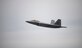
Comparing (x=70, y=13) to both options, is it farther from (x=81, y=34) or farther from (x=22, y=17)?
(x=22, y=17)

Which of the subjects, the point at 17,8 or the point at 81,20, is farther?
the point at 81,20

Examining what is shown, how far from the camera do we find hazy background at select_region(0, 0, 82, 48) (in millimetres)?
2248

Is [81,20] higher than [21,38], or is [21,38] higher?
[81,20]

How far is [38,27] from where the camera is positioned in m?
2.28

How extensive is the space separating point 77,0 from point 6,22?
137 cm

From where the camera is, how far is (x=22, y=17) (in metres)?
2.27

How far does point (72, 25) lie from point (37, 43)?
2.37 feet

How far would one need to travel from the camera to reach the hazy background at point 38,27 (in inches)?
88.5

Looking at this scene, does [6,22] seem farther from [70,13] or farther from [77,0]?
[77,0]

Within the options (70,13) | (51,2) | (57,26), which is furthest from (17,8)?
(70,13)

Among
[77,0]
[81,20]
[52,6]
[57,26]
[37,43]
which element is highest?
[77,0]

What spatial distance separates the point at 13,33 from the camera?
2242mm

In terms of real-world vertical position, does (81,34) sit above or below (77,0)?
below

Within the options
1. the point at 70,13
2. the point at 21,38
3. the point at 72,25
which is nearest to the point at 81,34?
the point at 72,25
